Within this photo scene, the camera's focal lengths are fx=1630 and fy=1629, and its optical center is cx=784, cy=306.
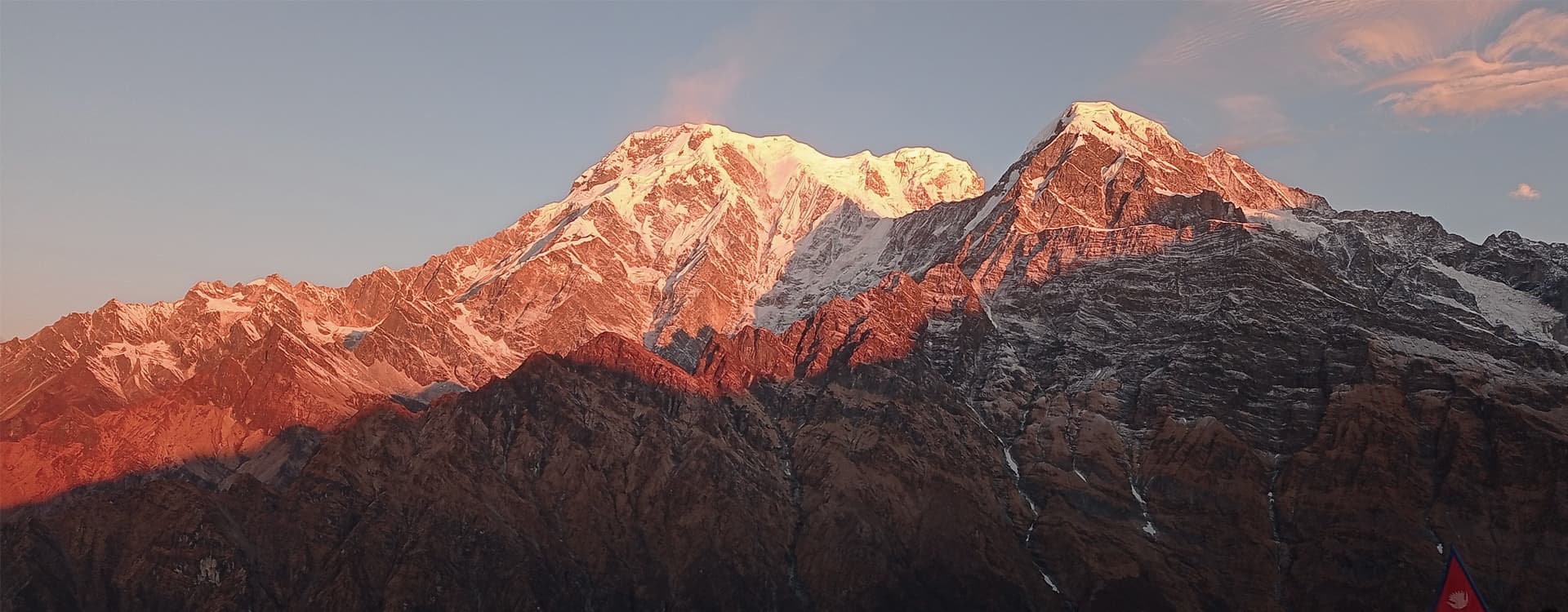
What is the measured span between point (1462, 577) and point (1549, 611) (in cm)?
869

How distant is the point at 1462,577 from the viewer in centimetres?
8031

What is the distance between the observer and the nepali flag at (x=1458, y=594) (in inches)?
3120

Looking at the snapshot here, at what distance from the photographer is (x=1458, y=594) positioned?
79.9 meters

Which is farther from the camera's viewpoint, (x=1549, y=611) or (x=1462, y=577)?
(x=1462, y=577)

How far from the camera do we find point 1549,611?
71.6 m

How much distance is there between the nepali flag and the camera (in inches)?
3120
